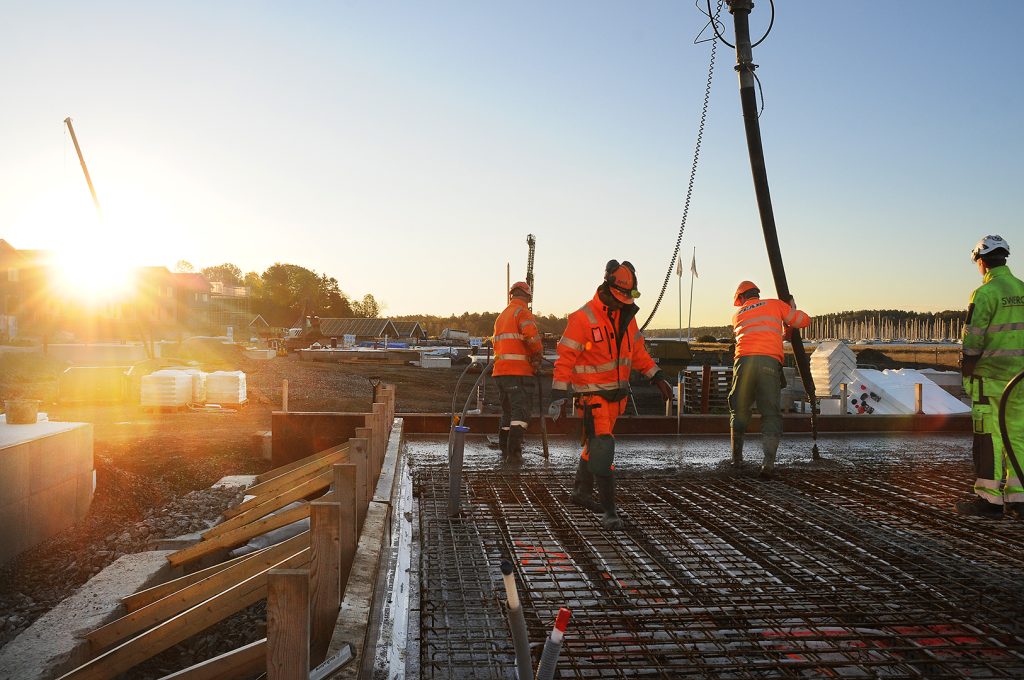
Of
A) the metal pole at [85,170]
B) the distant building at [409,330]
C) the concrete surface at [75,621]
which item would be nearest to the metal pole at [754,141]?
the concrete surface at [75,621]

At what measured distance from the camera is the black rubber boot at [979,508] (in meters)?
5.35

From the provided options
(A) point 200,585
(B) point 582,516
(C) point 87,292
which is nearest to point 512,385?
(B) point 582,516

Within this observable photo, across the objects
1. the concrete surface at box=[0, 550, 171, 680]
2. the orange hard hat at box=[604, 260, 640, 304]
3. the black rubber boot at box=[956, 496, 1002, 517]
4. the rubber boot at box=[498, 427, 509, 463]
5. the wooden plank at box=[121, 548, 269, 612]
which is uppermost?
the orange hard hat at box=[604, 260, 640, 304]

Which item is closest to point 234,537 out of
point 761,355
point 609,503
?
point 609,503

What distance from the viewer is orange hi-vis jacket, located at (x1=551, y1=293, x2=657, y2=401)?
201 inches

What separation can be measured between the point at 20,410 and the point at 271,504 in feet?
8.39

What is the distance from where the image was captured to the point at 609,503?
504cm

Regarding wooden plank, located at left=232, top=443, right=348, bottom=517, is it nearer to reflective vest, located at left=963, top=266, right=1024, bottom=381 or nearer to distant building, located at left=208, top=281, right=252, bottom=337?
reflective vest, located at left=963, top=266, right=1024, bottom=381

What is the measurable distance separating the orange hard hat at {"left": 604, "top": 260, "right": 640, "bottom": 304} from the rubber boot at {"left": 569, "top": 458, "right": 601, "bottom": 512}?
4.15 ft

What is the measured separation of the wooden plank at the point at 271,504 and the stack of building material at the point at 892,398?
533 inches

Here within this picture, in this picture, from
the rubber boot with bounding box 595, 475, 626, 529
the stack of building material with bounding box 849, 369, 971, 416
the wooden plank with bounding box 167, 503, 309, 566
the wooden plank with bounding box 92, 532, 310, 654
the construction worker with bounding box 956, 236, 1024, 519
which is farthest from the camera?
the stack of building material with bounding box 849, 369, 971, 416

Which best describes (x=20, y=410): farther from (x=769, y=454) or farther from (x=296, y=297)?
(x=296, y=297)

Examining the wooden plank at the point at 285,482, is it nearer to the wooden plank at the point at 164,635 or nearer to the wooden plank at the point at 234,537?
the wooden plank at the point at 234,537

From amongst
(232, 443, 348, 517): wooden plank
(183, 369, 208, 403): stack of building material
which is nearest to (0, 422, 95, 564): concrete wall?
(232, 443, 348, 517): wooden plank
